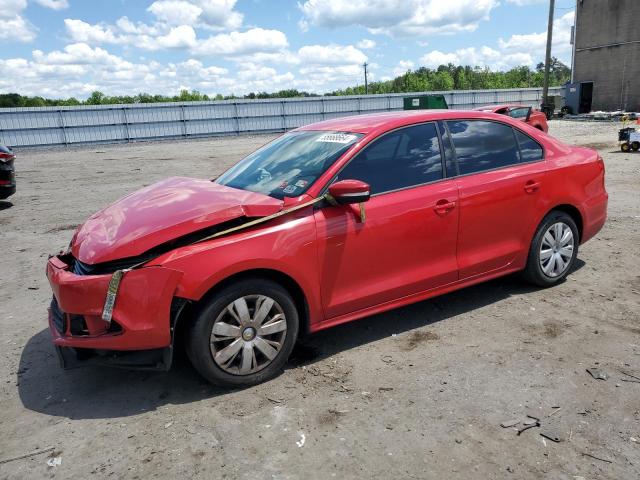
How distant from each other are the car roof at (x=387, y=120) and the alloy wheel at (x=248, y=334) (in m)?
1.55

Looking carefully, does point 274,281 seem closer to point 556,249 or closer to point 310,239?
point 310,239

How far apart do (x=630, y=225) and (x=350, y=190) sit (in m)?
5.37

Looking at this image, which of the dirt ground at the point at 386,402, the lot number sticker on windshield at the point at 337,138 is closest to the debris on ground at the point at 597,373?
the dirt ground at the point at 386,402

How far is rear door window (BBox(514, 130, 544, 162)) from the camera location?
4.62 meters

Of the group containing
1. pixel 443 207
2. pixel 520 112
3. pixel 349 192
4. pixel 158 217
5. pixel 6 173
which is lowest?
pixel 6 173

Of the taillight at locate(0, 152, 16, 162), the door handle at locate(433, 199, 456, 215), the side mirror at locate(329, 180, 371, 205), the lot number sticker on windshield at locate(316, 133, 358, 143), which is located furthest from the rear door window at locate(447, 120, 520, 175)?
the taillight at locate(0, 152, 16, 162)

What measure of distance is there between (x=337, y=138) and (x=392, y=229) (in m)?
0.84

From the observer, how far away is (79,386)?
3.59 m

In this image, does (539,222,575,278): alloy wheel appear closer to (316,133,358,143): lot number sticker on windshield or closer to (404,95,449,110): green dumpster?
(316,133,358,143): lot number sticker on windshield

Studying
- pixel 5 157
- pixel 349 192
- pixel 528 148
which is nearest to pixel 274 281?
pixel 349 192

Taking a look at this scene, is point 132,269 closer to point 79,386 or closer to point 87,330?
point 87,330

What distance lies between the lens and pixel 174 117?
32.4 m

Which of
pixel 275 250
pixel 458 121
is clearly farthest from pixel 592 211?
pixel 275 250

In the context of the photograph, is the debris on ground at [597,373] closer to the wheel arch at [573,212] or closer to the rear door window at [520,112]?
the wheel arch at [573,212]
